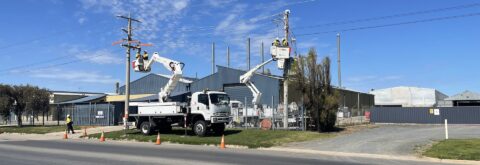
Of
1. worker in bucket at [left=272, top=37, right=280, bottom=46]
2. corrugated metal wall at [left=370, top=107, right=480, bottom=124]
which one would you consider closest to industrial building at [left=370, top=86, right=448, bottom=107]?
corrugated metal wall at [left=370, top=107, right=480, bottom=124]

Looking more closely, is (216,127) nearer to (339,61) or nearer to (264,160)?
(264,160)

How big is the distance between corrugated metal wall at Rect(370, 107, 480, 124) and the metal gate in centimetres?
2391

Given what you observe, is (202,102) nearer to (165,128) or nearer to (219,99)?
(219,99)

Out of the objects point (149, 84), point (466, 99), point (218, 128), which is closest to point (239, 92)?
point (149, 84)

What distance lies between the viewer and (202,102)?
95.9ft

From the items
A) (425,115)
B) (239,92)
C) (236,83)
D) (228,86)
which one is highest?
(236,83)

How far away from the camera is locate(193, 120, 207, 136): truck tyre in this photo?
96.0ft

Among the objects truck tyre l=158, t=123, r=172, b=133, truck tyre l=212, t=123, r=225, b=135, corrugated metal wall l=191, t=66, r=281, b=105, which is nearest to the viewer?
truck tyre l=212, t=123, r=225, b=135

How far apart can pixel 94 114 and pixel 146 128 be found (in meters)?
17.6

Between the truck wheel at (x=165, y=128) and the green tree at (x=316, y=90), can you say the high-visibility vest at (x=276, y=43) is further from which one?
the truck wheel at (x=165, y=128)

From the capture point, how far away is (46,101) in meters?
51.0

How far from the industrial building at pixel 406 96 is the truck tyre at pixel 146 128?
66.7 m

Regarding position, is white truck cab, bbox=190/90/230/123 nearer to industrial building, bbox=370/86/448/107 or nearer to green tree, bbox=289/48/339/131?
green tree, bbox=289/48/339/131

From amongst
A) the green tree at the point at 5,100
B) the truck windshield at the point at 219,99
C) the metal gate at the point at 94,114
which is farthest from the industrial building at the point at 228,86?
the truck windshield at the point at 219,99
